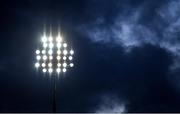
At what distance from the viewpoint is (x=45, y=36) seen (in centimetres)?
2903

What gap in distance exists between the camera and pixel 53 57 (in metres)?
28.7

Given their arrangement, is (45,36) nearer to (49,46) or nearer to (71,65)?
(49,46)

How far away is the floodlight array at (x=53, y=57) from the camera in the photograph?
2859cm

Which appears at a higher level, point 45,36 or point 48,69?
point 45,36

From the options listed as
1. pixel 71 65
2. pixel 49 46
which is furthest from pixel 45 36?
pixel 71 65

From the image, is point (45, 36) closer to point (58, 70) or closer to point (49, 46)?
point (49, 46)

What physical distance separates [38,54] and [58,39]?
1635mm

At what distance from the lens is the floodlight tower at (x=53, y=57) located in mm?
28578

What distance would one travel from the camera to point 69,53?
96.4 ft

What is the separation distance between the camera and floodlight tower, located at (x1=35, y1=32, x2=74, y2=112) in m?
28.6

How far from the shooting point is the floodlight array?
2859 centimetres

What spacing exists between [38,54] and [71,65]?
2.30m

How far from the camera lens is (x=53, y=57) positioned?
28.7 m

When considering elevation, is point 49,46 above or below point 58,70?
above
